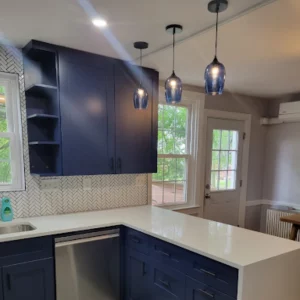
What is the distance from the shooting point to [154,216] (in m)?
2.47

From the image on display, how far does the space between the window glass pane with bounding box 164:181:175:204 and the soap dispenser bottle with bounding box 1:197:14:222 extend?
69.3 inches

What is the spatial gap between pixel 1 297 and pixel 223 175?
301 cm

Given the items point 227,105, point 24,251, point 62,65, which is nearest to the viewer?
point 24,251

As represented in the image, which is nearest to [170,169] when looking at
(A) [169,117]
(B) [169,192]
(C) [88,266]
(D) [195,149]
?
(B) [169,192]

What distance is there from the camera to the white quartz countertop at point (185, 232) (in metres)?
1.55

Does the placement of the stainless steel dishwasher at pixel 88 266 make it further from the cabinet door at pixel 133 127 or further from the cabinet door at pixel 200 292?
the cabinet door at pixel 200 292

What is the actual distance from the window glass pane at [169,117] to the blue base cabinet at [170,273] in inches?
59.6

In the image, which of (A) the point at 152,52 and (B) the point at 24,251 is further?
(A) the point at 152,52

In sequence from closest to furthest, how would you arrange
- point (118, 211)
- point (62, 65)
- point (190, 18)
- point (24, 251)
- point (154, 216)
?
point (190, 18) < point (24, 251) < point (62, 65) < point (154, 216) < point (118, 211)

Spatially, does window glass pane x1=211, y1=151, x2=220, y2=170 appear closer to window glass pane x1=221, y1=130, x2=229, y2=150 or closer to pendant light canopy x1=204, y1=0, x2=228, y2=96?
window glass pane x1=221, y1=130, x2=229, y2=150

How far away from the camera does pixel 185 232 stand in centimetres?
194

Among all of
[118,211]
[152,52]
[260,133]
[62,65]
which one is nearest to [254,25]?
[152,52]

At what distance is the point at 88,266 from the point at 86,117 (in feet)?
4.26

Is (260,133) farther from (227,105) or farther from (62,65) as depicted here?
(62,65)
